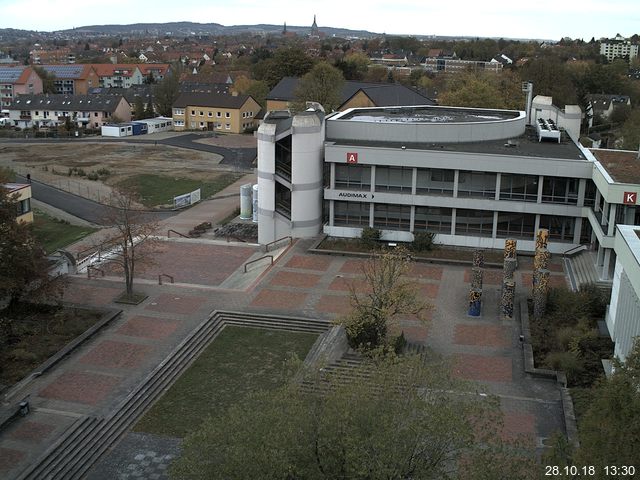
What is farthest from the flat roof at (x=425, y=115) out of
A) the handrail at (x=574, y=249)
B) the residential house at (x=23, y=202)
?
the residential house at (x=23, y=202)

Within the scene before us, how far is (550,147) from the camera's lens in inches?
1812

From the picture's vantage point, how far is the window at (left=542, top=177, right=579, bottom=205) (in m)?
40.9

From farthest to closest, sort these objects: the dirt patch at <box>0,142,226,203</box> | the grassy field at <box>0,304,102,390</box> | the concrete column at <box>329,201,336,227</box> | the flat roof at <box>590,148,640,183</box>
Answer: the dirt patch at <box>0,142,226,203</box>
the concrete column at <box>329,201,336,227</box>
the flat roof at <box>590,148,640,183</box>
the grassy field at <box>0,304,102,390</box>

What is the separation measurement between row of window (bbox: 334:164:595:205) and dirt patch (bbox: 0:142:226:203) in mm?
25596

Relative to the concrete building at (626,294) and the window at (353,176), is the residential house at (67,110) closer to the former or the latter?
the window at (353,176)

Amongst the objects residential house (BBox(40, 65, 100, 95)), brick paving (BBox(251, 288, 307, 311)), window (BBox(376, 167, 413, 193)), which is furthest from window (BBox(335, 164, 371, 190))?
residential house (BBox(40, 65, 100, 95))

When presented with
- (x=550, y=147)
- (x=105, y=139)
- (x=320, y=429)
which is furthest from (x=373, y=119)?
(x=105, y=139)

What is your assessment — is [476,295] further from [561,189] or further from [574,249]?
[561,189]

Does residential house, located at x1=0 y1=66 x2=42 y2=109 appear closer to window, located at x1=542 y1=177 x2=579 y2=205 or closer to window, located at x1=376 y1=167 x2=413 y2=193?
window, located at x1=376 y1=167 x2=413 y2=193

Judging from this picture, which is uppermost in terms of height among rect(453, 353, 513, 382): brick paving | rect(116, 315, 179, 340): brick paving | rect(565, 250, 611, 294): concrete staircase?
rect(565, 250, 611, 294): concrete staircase

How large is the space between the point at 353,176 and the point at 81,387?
74.9 ft

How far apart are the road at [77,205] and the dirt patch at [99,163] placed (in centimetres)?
105

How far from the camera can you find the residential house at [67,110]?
108875 mm

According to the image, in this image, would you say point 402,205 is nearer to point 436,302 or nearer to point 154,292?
point 436,302
